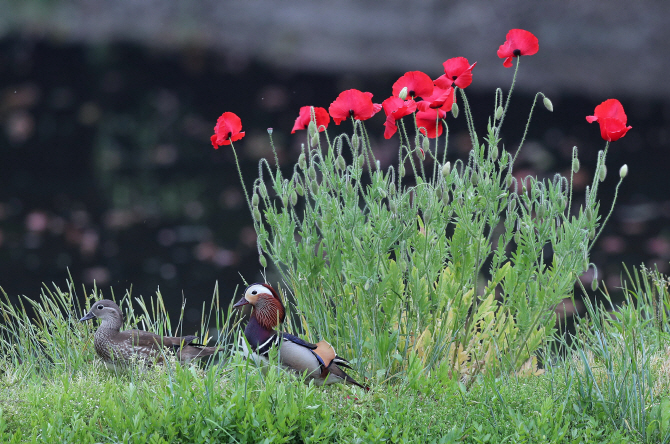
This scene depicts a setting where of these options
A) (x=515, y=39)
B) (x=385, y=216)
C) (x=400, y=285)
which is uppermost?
(x=515, y=39)

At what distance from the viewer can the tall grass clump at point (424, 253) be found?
2668 millimetres

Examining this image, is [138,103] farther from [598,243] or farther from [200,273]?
[598,243]

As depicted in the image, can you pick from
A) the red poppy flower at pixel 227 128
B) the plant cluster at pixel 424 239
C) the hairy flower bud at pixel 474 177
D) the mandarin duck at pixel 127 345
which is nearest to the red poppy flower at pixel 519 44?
the plant cluster at pixel 424 239

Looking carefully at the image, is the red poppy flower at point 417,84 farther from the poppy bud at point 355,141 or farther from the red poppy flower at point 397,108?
the poppy bud at point 355,141

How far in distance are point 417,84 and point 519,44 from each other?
45 centimetres

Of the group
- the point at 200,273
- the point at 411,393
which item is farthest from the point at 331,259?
the point at 200,273

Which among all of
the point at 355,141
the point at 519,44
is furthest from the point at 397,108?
the point at 519,44

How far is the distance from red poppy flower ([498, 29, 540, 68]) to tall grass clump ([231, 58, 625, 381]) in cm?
17

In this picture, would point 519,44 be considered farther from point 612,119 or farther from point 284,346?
point 284,346

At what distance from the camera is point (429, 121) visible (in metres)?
2.80

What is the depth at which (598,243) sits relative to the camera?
6094mm

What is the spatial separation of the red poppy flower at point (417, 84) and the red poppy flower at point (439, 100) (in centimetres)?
3

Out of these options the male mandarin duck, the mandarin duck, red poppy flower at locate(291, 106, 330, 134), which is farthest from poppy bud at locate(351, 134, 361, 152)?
the mandarin duck

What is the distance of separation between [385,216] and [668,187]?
6.10 metres
